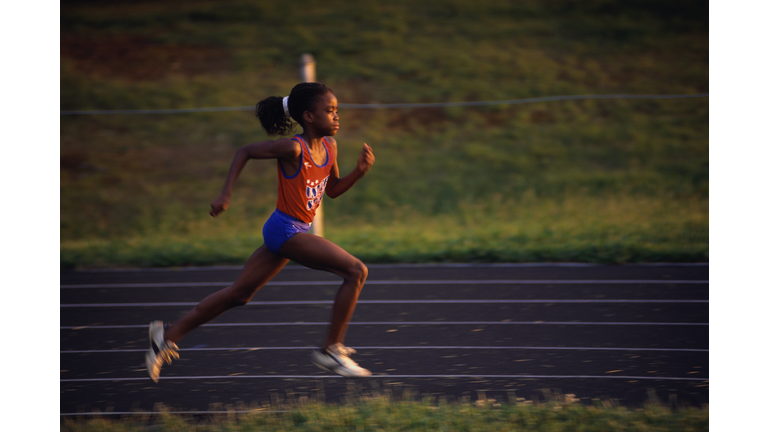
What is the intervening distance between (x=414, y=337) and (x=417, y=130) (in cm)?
999

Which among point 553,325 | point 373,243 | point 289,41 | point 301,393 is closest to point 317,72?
point 289,41

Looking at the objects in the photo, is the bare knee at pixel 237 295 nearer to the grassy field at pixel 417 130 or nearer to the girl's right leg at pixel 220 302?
the girl's right leg at pixel 220 302

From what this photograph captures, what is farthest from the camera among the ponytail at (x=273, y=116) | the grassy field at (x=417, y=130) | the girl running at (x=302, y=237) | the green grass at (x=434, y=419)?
the grassy field at (x=417, y=130)

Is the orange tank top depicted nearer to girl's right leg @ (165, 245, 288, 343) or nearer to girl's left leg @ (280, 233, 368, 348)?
girl's left leg @ (280, 233, 368, 348)

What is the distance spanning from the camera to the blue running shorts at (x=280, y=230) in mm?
4016

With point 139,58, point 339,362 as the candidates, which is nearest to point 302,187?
point 339,362

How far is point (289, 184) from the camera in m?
4.02

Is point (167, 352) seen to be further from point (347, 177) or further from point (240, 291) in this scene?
point (347, 177)

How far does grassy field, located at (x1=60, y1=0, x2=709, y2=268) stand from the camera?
9922 millimetres

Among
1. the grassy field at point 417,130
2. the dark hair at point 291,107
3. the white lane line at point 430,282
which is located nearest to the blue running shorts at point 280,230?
the dark hair at point 291,107

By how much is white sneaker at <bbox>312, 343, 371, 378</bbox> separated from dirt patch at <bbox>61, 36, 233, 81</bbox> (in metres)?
14.9

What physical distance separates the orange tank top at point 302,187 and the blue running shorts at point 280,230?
0.03 metres

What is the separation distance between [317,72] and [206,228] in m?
8.09

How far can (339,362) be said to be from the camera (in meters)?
4.11
